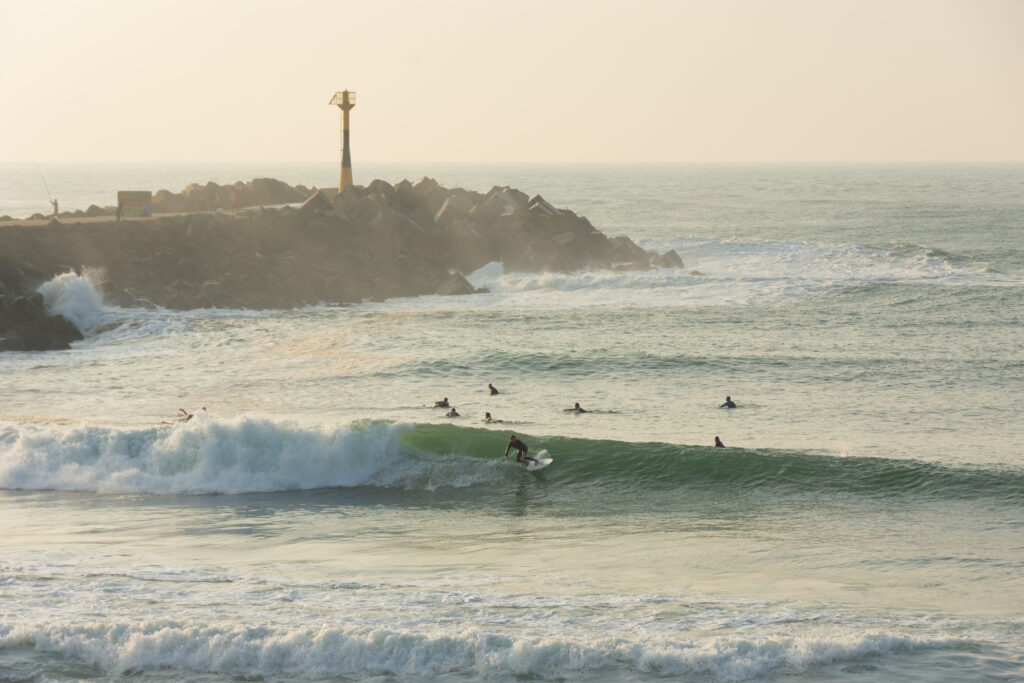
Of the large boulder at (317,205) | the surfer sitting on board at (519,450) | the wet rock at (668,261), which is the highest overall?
the large boulder at (317,205)

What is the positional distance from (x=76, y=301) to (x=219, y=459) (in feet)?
71.2

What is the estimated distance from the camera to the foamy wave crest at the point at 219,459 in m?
21.7

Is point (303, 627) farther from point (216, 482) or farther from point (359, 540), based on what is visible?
point (216, 482)

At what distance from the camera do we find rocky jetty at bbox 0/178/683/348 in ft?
144

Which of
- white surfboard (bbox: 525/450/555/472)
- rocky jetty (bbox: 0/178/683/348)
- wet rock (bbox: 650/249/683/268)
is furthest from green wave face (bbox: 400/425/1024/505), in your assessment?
wet rock (bbox: 650/249/683/268)

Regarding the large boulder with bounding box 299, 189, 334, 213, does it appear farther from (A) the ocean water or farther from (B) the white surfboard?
(B) the white surfboard

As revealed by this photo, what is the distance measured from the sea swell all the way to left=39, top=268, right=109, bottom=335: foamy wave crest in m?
16.8

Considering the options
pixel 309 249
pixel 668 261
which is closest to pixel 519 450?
pixel 309 249

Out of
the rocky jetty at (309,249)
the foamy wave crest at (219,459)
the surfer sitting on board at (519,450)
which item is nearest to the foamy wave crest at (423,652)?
the foamy wave crest at (219,459)

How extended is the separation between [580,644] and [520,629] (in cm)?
91

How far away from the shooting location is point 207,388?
30812 millimetres

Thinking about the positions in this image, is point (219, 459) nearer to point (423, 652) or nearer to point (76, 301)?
point (423, 652)

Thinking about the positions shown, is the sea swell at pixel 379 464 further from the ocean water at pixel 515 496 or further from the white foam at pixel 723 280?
the white foam at pixel 723 280

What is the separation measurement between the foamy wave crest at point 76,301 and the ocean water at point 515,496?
0.76ft
